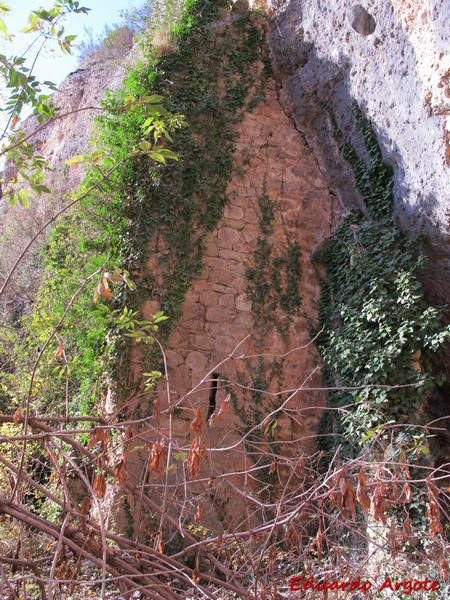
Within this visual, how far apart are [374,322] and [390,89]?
2105mm

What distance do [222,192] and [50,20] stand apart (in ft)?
11.1

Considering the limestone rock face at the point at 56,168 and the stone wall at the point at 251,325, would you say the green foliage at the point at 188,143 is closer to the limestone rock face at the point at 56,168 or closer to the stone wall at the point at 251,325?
the stone wall at the point at 251,325

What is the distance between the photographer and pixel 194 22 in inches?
268

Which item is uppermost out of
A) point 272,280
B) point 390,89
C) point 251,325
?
point 390,89

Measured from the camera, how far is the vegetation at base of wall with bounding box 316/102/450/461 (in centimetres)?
490

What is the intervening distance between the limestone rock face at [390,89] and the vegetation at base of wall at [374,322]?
0.22 metres

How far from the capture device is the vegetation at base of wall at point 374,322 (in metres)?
4.90

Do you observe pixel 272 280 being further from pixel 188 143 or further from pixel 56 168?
pixel 56 168

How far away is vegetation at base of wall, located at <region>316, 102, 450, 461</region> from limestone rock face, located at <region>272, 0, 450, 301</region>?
0.22 metres

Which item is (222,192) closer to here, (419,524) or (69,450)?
(69,450)

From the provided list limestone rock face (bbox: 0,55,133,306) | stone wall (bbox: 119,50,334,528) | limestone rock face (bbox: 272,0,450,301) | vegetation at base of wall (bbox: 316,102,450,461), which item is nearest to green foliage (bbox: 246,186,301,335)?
stone wall (bbox: 119,50,334,528)

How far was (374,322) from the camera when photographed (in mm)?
5379

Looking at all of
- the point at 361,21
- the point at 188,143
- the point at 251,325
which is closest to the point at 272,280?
the point at 251,325

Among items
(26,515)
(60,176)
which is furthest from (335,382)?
(60,176)
